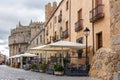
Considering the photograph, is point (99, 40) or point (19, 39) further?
point (19, 39)

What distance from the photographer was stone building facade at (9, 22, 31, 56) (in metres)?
85.0

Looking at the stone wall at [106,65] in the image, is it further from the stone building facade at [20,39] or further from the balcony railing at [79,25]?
the stone building facade at [20,39]

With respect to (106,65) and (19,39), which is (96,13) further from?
(19,39)

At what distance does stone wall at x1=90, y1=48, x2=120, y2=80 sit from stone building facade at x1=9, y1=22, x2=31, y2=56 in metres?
79.3

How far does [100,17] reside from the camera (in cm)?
1825

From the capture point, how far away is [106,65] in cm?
393

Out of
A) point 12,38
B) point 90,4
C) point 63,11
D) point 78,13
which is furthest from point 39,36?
point 12,38

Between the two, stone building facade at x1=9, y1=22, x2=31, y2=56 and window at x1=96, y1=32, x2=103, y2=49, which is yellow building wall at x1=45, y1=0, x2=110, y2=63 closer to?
window at x1=96, y1=32, x2=103, y2=49

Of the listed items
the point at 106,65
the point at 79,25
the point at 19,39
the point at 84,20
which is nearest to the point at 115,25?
the point at 106,65

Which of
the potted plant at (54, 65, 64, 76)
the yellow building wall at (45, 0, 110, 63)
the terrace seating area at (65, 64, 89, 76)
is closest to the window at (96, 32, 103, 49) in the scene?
the yellow building wall at (45, 0, 110, 63)

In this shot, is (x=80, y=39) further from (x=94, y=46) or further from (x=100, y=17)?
(x=100, y=17)

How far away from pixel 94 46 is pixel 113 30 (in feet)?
51.9

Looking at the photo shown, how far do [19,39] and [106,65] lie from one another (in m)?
84.5

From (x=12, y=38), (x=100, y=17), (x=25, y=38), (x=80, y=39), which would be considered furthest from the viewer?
(x=12, y=38)
